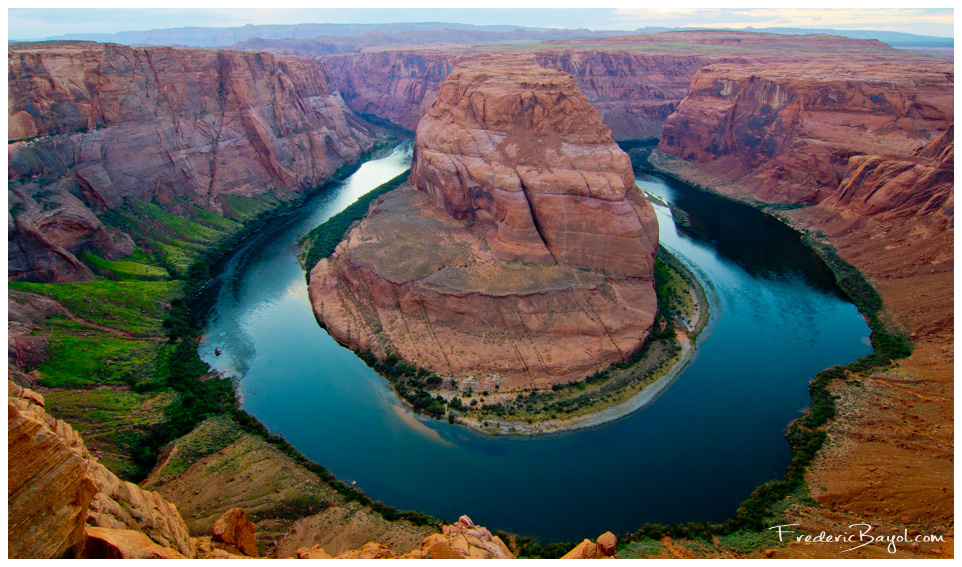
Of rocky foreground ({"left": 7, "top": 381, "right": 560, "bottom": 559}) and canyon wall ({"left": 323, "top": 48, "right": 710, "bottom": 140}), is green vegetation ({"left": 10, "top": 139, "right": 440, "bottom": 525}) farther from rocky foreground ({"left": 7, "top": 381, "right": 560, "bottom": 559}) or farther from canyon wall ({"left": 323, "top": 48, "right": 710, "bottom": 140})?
canyon wall ({"left": 323, "top": 48, "right": 710, "bottom": 140})

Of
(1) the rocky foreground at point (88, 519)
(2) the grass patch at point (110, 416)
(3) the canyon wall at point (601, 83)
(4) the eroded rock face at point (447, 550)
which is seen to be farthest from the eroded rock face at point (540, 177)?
(3) the canyon wall at point (601, 83)

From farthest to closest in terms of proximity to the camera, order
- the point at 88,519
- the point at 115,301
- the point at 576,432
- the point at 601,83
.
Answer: the point at 601,83 < the point at 115,301 < the point at 576,432 < the point at 88,519

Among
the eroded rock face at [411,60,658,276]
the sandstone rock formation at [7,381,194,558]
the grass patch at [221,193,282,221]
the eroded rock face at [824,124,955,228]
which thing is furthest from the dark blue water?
the grass patch at [221,193,282,221]

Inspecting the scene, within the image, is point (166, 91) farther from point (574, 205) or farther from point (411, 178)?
point (574, 205)

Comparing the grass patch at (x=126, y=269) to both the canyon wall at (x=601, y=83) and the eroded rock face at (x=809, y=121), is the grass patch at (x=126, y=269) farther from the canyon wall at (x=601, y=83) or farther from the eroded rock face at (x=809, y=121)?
the canyon wall at (x=601, y=83)

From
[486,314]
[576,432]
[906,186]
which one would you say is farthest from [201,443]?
[906,186]

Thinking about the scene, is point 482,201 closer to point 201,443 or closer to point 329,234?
point 329,234
